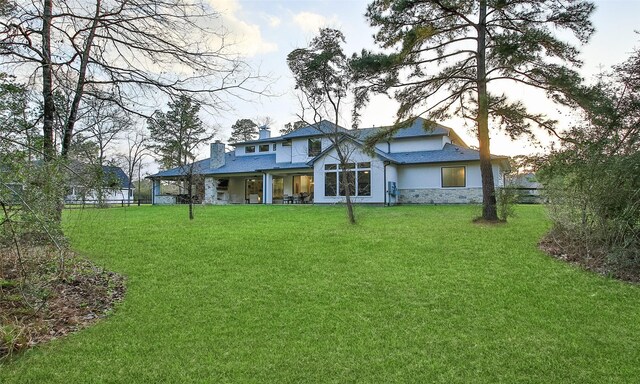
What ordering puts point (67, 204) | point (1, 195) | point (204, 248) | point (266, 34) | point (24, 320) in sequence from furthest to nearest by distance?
point (204, 248)
point (266, 34)
point (67, 204)
point (24, 320)
point (1, 195)

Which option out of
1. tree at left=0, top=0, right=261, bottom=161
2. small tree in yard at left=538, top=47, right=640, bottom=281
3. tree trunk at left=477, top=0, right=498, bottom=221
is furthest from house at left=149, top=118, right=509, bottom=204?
tree at left=0, top=0, right=261, bottom=161

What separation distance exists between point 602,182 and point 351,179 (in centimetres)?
1352

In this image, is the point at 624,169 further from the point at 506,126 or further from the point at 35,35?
the point at 35,35

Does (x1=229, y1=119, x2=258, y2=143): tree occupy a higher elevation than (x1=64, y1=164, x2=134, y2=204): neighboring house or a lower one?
higher

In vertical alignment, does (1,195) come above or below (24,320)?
above

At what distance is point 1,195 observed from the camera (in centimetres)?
346

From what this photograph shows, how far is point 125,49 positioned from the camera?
537 cm

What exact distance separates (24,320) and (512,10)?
12582mm

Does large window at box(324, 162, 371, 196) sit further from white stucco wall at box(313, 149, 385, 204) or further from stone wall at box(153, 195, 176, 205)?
stone wall at box(153, 195, 176, 205)

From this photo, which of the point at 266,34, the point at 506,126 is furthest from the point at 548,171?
the point at 266,34

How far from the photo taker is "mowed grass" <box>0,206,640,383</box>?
3.21 metres

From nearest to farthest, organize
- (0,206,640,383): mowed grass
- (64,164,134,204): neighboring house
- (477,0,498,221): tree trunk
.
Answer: (0,206,640,383): mowed grass, (64,164,134,204): neighboring house, (477,0,498,221): tree trunk

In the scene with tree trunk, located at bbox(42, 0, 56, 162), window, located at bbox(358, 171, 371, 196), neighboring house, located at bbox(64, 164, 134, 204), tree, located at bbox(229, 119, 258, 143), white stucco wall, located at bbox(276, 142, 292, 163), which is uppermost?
tree, located at bbox(229, 119, 258, 143)

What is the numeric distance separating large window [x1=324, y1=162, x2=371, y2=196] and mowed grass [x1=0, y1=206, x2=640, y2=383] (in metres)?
11.6
